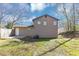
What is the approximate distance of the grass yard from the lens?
3650 mm

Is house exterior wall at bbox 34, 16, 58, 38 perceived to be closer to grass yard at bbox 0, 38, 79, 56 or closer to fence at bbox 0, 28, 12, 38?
grass yard at bbox 0, 38, 79, 56

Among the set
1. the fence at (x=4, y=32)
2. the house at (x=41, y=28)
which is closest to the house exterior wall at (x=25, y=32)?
the house at (x=41, y=28)

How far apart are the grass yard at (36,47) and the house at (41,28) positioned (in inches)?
3.3

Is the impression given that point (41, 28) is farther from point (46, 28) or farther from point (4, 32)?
point (4, 32)

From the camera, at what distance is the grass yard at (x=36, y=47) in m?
3.65

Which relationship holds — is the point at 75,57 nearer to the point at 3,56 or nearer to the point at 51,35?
the point at 51,35

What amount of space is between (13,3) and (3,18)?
0.22 meters

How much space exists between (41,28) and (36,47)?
25 cm

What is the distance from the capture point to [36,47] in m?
3.67

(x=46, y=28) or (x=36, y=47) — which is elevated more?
(x=46, y=28)

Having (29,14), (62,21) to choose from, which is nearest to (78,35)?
(62,21)

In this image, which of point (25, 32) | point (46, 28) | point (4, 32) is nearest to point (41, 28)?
point (46, 28)

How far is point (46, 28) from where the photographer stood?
12.1 ft

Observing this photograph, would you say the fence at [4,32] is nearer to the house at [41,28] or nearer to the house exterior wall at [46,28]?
the house at [41,28]
